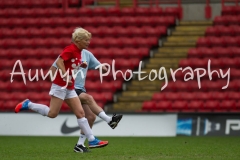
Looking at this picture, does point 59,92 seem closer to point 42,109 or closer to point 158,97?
point 42,109

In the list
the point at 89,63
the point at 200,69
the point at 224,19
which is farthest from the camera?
the point at 224,19

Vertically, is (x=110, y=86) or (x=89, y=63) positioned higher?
(x=89, y=63)

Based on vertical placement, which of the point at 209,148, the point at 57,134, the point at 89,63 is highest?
the point at 89,63

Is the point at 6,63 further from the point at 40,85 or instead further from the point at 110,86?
the point at 110,86

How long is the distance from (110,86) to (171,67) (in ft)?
5.46

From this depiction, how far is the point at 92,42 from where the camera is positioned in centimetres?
1764

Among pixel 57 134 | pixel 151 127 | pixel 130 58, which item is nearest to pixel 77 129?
pixel 57 134

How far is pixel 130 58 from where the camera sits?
17.1 metres

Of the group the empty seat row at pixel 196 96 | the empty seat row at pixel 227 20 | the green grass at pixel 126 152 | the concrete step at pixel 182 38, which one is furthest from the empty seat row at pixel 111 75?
the green grass at pixel 126 152

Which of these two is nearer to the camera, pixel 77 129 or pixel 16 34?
pixel 77 129

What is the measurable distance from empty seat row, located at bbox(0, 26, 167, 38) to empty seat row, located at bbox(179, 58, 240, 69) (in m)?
1.50

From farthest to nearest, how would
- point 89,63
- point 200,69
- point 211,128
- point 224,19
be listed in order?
point 224,19 < point 200,69 < point 211,128 < point 89,63

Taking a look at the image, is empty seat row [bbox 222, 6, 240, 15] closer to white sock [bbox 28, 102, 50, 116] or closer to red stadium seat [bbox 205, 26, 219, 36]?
red stadium seat [bbox 205, 26, 219, 36]

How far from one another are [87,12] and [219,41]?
3976 mm
